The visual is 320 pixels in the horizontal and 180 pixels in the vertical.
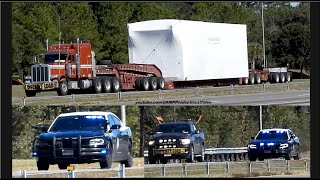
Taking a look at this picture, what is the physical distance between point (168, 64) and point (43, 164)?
4.35m

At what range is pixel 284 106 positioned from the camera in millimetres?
21359

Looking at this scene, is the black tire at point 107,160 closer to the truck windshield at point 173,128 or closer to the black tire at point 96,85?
the truck windshield at point 173,128

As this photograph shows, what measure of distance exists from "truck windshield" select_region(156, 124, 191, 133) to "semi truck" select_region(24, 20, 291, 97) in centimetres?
198

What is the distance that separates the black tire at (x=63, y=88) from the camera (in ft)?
74.6

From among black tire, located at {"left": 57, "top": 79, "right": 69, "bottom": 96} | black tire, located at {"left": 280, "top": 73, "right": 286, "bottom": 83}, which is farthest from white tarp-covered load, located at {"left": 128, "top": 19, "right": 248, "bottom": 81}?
black tire, located at {"left": 57, "top": 79, "right": 69, "bottom": 96}

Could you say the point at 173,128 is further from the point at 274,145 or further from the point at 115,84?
the point at 115,84

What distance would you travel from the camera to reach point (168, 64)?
Answer: 2302 centimetres

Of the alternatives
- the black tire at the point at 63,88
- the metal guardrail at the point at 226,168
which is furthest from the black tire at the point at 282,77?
the black tire at the point at 63,88

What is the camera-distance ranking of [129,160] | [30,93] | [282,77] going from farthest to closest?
[282,77]
[30,93]
[129,160]

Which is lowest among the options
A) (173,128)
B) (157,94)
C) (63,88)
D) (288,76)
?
(173,128)

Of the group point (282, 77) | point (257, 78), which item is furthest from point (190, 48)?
point (282, 77)
